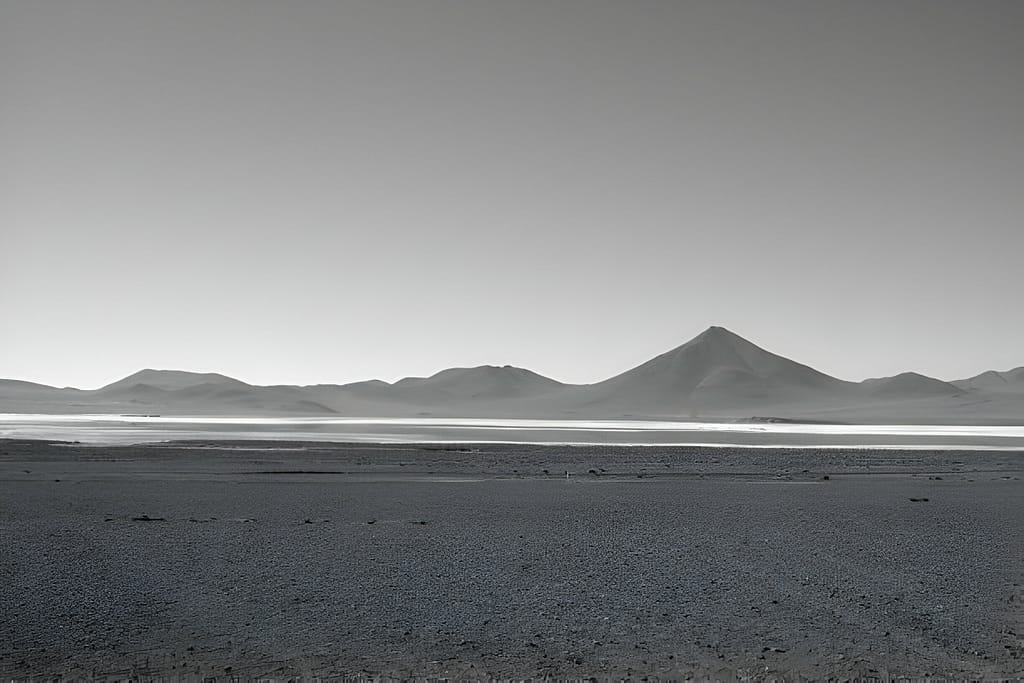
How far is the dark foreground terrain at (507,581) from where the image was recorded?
6555 mm

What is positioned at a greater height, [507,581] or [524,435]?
[524,435]

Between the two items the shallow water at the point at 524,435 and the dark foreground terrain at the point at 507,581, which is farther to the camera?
the shallow water at the point at 524,435

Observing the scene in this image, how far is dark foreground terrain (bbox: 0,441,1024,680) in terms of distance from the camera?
21.5 feet

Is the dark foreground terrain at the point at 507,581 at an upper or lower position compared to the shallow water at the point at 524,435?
lower

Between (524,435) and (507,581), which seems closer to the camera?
(507,581)

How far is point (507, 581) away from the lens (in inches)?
362

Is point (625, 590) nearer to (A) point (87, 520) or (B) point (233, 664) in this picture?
(B) point (233, 664)

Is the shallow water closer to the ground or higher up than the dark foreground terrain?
higher up

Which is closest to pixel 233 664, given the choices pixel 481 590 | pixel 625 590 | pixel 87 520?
pixel 481 590

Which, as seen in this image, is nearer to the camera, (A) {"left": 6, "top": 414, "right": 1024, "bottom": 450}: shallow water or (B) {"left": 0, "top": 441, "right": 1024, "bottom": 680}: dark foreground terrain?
(B) {"left": 0, "top": 441, "right": 1024, "bottom": 680}: dark foreground terrain

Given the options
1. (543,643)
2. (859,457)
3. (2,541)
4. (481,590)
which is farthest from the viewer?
(859,457)

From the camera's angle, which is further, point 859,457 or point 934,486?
point 859,457

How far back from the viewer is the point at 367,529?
12.7 metres

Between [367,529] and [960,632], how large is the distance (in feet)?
24.5
